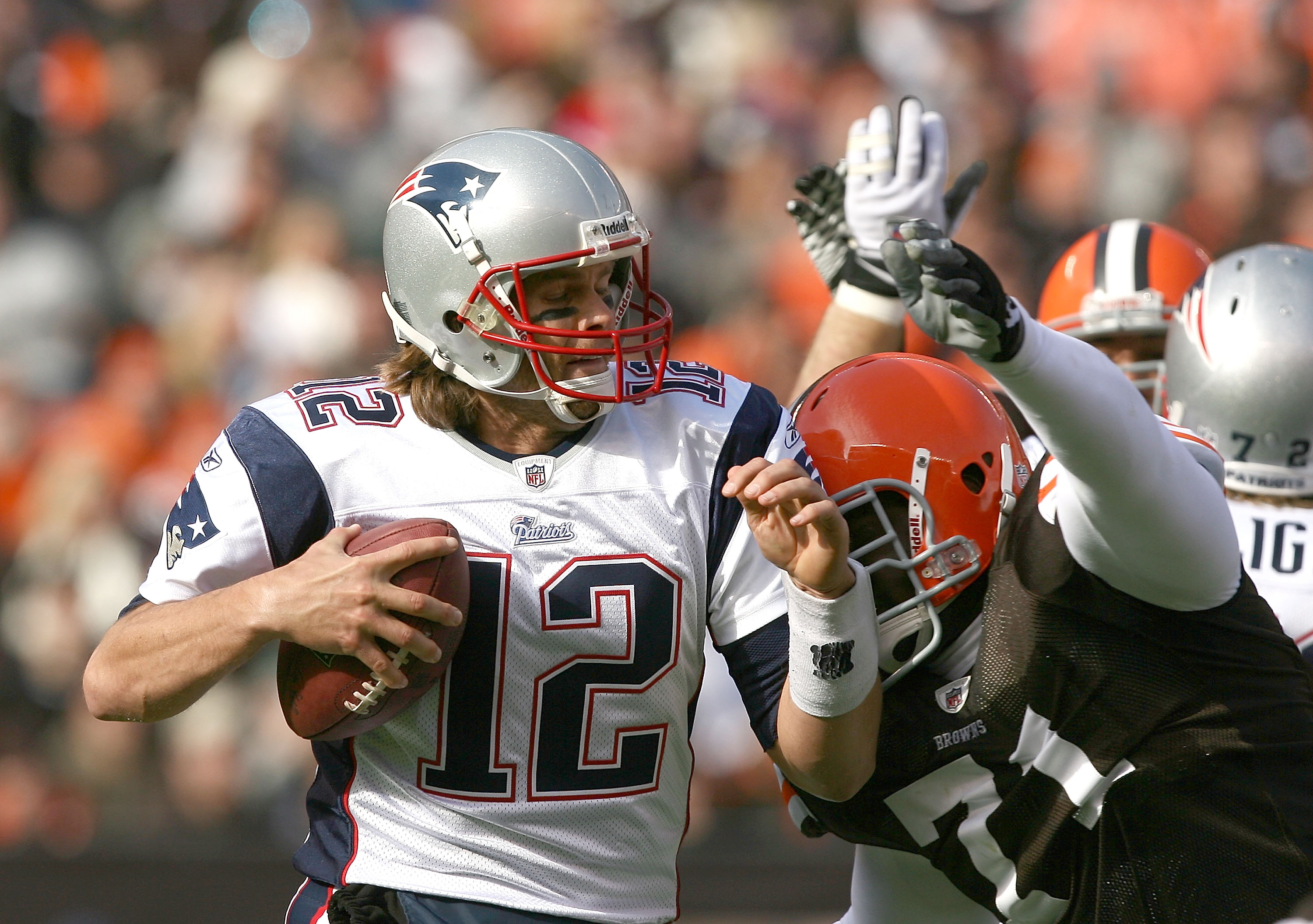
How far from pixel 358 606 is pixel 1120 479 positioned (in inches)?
37.5

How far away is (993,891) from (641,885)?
1.92ft

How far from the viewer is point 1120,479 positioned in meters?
1.65

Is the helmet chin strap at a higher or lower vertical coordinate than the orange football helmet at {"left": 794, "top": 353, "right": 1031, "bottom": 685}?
higher

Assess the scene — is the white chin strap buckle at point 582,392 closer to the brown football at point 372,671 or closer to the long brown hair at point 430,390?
the long brown hair at point 430,390

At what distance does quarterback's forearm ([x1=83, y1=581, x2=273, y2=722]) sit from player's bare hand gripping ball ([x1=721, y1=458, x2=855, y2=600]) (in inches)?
26.0

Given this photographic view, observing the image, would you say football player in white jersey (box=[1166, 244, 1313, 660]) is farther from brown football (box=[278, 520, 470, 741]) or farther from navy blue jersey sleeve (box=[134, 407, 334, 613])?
navy blue jersey sleeve (box=[134, 407, 334, 613])

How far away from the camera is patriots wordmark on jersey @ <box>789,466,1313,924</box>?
1.90 meters

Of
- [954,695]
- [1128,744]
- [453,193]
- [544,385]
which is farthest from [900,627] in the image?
[453,193]

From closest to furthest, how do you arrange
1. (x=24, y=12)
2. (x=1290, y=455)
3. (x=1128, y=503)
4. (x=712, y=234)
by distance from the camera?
(x=1128, y=503), (x=1290, y=455), (x=712, y=234), (x=24, y=12)

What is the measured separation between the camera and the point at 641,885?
6.79 feet

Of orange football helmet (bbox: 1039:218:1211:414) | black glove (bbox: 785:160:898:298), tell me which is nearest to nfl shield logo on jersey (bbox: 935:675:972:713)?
black glove (bbox: 785:160:898:298)

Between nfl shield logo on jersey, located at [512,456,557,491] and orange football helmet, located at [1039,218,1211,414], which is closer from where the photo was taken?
nfl shield logo on jersey, located at [512,456,557,491]

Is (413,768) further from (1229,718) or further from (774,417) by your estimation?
(1229,718)

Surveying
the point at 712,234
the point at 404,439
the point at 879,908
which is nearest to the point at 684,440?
the point at 404,439
